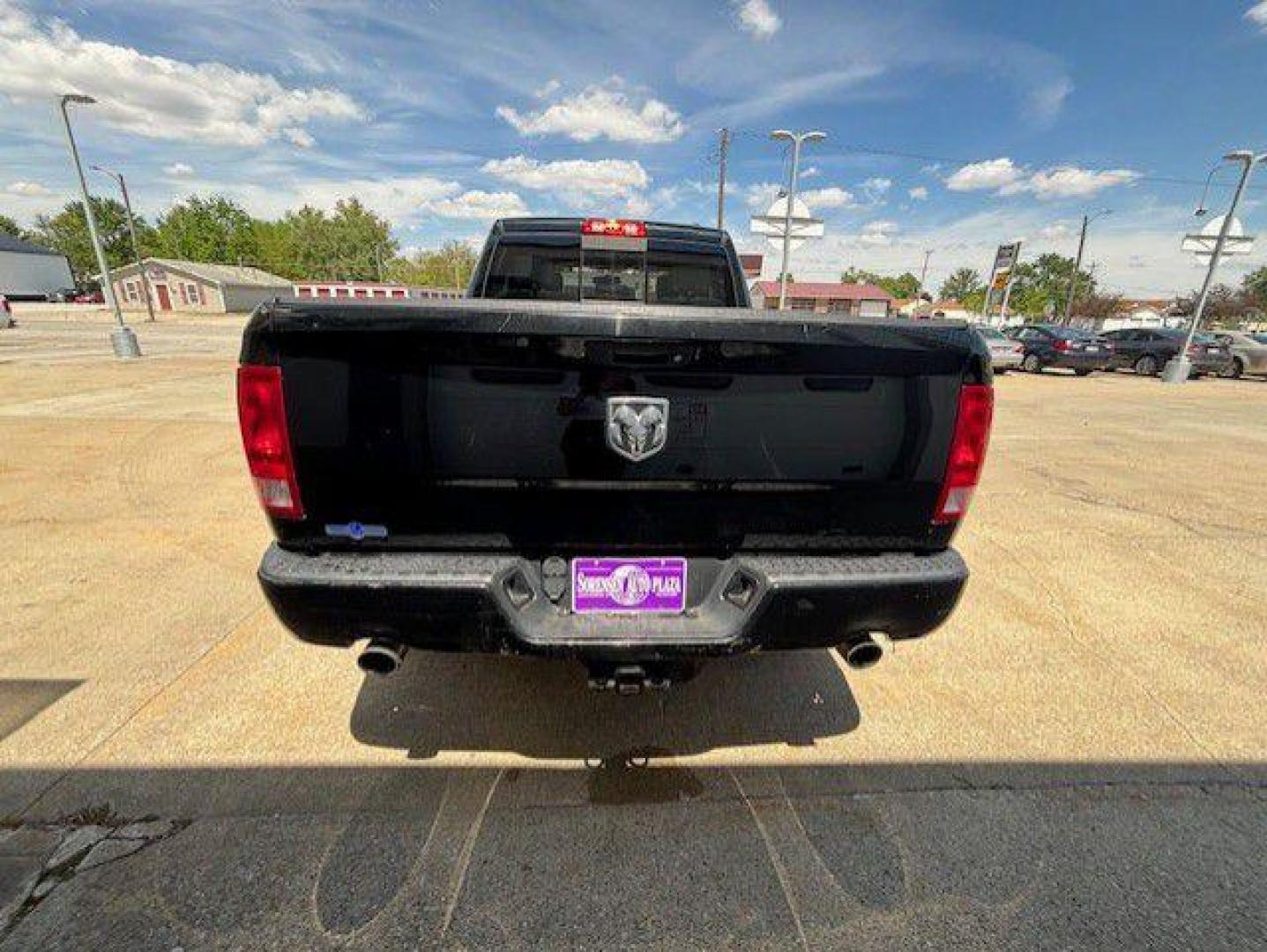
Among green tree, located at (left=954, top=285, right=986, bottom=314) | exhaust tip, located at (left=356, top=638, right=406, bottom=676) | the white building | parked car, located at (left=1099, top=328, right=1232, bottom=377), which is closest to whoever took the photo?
exhaust tip, located at (left=356, top=638, right=406, bottom=676)

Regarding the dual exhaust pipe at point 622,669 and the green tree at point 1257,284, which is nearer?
the dual exhaust pipe at point 622,669

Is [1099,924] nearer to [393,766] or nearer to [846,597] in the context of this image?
[846,597]

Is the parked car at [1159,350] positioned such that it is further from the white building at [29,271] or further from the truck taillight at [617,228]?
the white building at [29,271]

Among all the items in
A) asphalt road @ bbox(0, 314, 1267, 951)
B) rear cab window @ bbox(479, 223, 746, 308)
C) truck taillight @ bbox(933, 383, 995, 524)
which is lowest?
asphalt road @ bbox(0, 314, 1267, 951)

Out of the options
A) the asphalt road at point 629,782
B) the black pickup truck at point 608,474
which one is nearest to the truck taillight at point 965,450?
the black pickup truck at point 608,474

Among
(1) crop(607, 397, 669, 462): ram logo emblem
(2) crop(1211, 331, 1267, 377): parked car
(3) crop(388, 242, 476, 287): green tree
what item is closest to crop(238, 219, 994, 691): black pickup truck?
(1) crop(607, 397, 669, 462): ram logo emblem

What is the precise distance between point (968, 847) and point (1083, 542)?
3642mm

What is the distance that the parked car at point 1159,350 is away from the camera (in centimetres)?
1895

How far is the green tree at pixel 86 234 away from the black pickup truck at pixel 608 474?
9169 centimetres

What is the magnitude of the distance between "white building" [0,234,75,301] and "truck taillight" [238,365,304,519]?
86368mm

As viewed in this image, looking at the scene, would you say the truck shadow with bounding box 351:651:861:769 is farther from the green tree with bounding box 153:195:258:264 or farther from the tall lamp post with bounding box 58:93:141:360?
the green tree with bounding box 153:195:258:264

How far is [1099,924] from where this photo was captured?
1734mm

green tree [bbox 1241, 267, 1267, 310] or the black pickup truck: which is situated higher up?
green tree [bbox 1241, 267, 1267, 310]

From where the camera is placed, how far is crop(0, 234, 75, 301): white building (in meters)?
61.8
